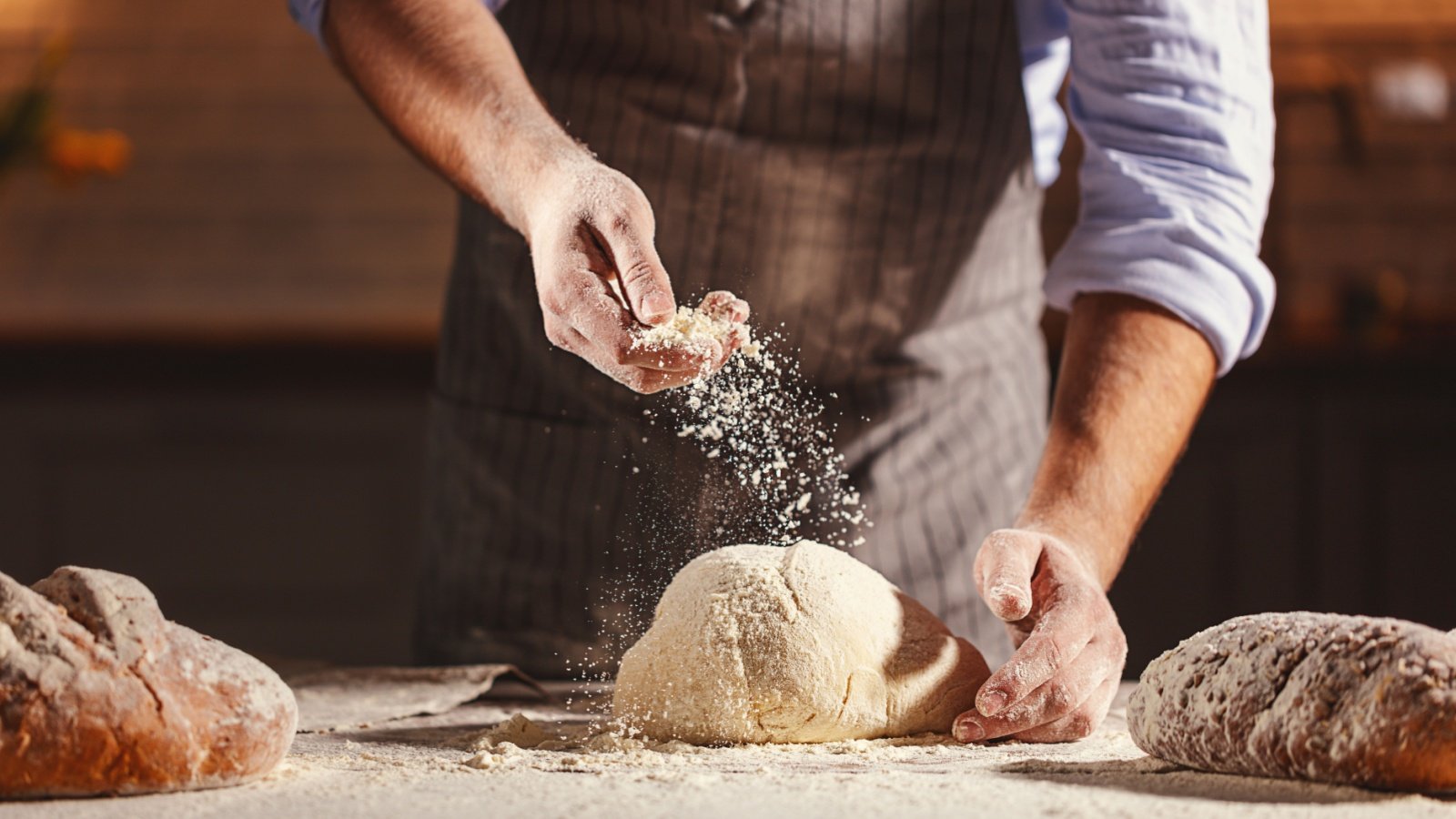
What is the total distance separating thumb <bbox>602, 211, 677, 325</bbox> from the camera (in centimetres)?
111

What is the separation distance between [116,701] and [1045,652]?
73 cm

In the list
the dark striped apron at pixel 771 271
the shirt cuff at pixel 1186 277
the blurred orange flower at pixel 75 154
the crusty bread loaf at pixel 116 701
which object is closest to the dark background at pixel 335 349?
the blurred orange flower at pixel 75 154

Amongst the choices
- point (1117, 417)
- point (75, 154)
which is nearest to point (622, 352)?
point (1117, 417)

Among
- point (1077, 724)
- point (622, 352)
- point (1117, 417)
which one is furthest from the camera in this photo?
point (1117, 417)

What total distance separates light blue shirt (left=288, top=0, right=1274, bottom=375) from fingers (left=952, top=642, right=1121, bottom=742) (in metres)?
0.51

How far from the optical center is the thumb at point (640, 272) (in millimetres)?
1107

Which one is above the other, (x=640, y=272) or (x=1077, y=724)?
(x=640, y=272)

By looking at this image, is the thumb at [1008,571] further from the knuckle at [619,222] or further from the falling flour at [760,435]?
the knuckle at [619,222]

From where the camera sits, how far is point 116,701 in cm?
96

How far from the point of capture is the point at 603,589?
1.65m

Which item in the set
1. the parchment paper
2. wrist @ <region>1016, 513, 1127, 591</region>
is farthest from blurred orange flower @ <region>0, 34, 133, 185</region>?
wrist @ <region>1016, 513, 1127, 591</region>

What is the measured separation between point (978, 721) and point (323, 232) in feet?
9.07

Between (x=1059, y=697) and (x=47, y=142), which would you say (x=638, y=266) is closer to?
(x=1059, y=697)

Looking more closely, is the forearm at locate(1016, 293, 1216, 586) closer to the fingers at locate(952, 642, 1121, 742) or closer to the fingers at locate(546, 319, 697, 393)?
the fingers at locate(952, 642, 1121, 742)
